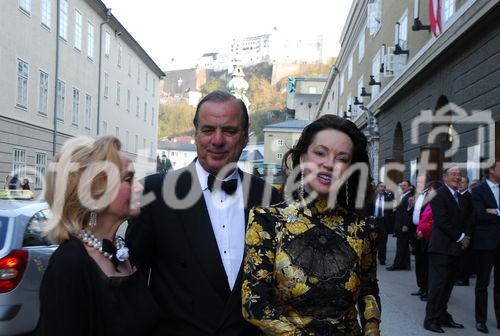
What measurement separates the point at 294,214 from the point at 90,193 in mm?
851

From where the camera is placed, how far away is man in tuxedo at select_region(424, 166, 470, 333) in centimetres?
724

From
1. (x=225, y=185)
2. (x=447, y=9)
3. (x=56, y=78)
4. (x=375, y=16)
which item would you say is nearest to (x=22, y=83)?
(x=56, y=78)

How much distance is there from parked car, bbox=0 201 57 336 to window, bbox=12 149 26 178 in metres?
20.0

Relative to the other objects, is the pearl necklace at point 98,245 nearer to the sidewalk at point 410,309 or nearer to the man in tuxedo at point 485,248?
the sidewalk at point 410,309

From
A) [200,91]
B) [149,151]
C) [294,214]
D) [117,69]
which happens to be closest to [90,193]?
[294,214]

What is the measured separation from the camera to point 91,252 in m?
2.28

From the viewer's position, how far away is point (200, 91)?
547ft

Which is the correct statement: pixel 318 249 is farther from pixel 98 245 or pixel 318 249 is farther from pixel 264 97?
pixel 264 97

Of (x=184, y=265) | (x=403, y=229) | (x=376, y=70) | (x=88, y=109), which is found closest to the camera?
(x=184, y=265)

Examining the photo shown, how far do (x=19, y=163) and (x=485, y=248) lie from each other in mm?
22510

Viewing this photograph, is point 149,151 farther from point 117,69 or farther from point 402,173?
point 402,173

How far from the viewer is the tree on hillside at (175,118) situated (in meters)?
148

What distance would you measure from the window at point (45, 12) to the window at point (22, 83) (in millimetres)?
2843

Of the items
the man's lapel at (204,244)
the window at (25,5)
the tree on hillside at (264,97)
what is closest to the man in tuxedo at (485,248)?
the man's lapel at (204,244)
